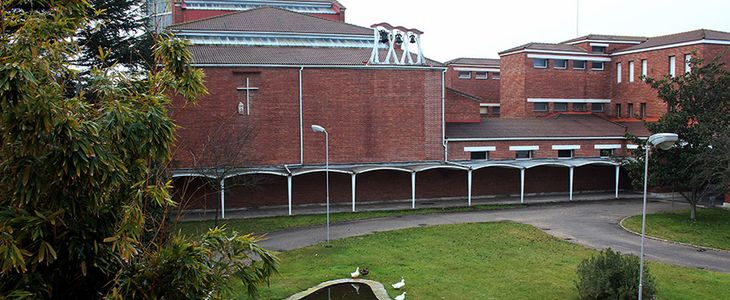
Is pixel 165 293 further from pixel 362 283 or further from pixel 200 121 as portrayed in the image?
pixel 200 121

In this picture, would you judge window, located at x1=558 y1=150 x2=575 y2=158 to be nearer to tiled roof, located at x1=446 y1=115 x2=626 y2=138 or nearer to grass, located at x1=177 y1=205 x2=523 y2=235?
tiled roof, located at x1=446 y1=115 x2=626 y2=138

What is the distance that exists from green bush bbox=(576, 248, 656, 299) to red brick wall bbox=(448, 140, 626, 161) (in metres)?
18.3

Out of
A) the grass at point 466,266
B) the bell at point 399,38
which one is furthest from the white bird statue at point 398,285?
the bell at point 399,38

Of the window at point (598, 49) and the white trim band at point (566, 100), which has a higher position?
the window at point (598, 49)

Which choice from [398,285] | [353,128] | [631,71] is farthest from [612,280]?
[631,71]

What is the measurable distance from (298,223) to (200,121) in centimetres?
713

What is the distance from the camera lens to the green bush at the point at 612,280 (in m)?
12.8

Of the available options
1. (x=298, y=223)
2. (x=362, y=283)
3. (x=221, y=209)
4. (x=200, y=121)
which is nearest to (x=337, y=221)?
(x=298, y=223)

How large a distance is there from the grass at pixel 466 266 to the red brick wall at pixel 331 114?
8.16m

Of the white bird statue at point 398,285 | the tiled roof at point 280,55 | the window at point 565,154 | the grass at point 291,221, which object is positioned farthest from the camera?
the window at point 565,154

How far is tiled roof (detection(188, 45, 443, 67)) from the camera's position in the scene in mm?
29031

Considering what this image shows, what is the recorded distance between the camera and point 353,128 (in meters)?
30.2

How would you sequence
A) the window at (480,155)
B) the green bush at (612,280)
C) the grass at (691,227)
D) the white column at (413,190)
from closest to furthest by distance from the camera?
the green bush at (612,280)
the grass at (691,227)
the white column at (413,190)
the window at (480,155)

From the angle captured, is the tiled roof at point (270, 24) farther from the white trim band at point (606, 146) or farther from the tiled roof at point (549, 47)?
the white trim band at point (606, 146)
